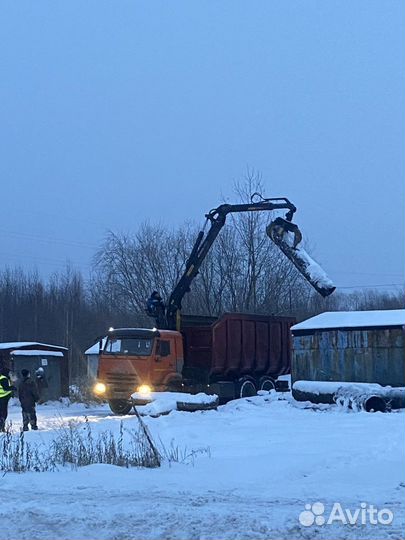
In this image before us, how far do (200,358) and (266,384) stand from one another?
3068mm

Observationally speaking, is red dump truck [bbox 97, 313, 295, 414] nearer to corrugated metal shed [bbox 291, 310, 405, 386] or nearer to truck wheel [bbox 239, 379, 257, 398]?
truck wheel [bbox 239, 379, 257, 398]

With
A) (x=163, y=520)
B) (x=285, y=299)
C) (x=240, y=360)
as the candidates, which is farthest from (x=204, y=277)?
(x=163, y=520)

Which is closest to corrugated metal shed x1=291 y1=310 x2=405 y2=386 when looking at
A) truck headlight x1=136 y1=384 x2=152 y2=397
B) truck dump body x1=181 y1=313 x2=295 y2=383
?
truck dump body x1=181 y1=313 x2=295 y2=383

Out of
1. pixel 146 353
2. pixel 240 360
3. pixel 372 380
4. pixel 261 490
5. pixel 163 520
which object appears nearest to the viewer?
pixel 163 520

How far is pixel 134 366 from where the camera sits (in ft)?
74.7

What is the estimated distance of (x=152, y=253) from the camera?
48.4 meters

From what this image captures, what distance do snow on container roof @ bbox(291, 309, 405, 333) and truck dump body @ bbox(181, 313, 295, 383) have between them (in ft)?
9.35

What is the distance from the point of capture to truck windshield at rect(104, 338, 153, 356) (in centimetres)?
2303

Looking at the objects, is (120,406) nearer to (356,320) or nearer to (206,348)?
(206,348)

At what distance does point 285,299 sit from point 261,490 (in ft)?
118

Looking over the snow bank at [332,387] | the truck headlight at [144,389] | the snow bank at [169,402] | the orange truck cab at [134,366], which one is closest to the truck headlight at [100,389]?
the orange truck cab at [134,366]

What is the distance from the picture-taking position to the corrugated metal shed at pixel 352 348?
21.2 m

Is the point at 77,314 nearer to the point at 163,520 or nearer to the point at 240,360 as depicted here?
Result: the point at 240,360

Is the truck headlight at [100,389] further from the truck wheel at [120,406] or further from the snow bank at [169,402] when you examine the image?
the snow bank at [169,402]
